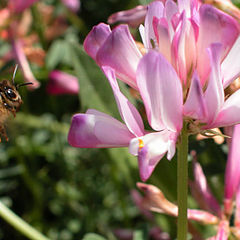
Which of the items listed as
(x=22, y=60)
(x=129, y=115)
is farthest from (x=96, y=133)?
(x=22, y=60)

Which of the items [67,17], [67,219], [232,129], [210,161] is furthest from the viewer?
[67,17]

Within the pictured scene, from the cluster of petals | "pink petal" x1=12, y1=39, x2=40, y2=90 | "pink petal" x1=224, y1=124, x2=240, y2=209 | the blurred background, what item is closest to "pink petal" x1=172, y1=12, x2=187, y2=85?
the cluster of petals

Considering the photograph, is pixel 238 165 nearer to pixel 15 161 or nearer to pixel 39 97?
pixel 15 161

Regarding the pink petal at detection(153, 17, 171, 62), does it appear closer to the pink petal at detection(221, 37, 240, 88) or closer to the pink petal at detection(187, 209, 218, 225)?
the pink petal at detection(221, 37, 240, 88)

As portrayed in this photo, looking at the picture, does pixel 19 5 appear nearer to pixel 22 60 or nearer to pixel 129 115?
pixel 22 60

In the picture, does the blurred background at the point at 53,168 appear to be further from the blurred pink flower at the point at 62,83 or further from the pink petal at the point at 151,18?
the pink petal at the point at 151,18

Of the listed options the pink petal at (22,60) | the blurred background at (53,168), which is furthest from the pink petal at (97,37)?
the pink petal at (22,60)

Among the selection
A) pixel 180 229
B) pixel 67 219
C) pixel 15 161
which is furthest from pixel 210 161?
pixel 15 161
